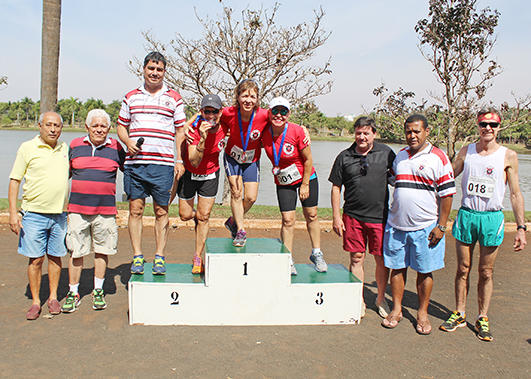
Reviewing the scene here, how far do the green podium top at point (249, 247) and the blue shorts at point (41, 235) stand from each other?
152 centimetres

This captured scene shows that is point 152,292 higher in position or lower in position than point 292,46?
lower

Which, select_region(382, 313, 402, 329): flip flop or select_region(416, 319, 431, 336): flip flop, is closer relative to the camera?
select_region(416, 319, 431, 336): flip flop

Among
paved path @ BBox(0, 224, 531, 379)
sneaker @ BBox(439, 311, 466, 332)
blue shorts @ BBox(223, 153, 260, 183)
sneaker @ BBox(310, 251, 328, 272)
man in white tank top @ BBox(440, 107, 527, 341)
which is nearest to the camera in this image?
paved path @ BBox(0, 224, 531, 379)

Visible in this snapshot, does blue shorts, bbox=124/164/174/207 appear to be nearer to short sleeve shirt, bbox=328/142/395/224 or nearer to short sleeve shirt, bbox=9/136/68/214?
short sleeve shirt, bbox=9/136/68/214

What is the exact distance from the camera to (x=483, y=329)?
4.31 meters

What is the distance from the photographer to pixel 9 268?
5812mm

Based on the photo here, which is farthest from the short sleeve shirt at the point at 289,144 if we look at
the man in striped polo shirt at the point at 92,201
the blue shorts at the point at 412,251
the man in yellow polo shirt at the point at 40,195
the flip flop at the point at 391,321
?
the man in yellow polo shirt at the point at 40,195

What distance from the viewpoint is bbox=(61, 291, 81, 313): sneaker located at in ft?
14.8

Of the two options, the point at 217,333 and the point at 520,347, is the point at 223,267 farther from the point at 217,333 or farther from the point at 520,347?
the point at 520,347

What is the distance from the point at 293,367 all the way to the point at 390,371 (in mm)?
802

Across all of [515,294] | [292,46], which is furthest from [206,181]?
[292,46]

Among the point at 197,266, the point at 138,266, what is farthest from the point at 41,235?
the point at 197,266

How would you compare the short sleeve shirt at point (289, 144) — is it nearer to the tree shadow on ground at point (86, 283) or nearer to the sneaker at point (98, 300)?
the sneaker at point (98, 300)

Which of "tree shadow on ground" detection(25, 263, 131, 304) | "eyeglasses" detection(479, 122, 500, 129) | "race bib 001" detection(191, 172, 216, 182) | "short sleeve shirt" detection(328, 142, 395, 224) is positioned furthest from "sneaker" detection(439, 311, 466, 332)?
"tree shadow on ground" detection(25, 263, 131, 304)
